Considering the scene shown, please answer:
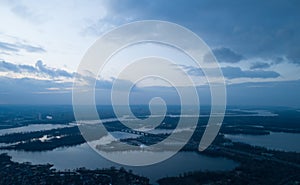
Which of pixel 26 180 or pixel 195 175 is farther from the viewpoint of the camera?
pixel 195 175

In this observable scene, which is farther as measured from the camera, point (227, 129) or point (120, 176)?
point (227, 129)

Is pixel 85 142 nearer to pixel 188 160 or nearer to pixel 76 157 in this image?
pixel 76 157

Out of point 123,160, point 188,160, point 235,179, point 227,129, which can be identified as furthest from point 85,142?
point 227,129

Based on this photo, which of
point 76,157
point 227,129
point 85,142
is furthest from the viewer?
point 227,129

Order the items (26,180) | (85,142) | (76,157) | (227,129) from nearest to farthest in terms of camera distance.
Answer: (26,180), (76,157), (85,142), (227,129)

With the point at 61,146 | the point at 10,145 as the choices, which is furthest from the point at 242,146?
the point at 10,145

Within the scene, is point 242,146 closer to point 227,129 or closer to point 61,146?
point 227,129
